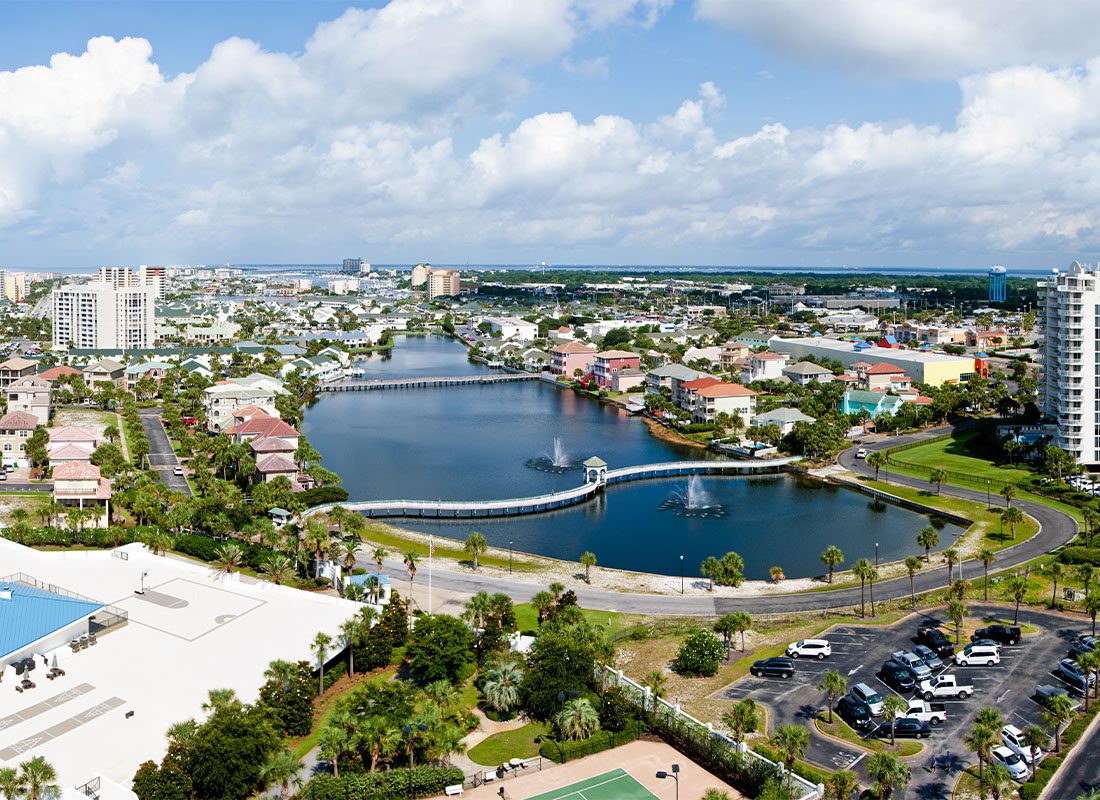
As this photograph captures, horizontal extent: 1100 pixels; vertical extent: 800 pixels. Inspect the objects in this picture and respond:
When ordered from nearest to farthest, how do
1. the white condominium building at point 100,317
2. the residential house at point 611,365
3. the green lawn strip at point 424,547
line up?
the green lawn strip at point 424,547 < the residential house at point 611,365 < the white condominium building at point 100,317

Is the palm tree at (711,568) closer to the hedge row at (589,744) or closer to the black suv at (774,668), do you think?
the black suv at (774,668)

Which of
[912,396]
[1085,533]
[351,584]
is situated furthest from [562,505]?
[912,396]

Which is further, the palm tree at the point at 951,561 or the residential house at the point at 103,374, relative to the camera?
the residential house at the point at 103,374

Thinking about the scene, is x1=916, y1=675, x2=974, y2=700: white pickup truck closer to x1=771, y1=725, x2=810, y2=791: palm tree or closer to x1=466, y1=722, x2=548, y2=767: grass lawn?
x1=771, y1=725, x2=810, y2=791: palm tree

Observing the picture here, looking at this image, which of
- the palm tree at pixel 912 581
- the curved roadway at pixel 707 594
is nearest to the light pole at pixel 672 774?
the curved roadway at pixel 707 594

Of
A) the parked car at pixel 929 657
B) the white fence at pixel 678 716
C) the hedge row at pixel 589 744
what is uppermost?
the parked car at pixel 929 657

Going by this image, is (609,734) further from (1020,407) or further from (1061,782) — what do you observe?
(1020,407)
